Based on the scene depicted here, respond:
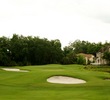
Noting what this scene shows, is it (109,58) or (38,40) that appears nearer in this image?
(109,58)

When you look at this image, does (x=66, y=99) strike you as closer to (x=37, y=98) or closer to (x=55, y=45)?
(x=37, y=98)

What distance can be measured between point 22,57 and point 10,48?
540 cm

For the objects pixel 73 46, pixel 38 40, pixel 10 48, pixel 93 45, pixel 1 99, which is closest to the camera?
pixel 1 99

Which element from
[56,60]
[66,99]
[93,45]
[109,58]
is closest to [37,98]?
[66,99]

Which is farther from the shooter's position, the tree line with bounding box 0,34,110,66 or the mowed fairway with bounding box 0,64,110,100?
the tree line with bounding box 0,34,110,66

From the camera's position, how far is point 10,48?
91.7 m

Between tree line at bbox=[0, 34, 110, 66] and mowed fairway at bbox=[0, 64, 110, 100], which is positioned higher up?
tree line at bbox=[0, 34, 110, 66]

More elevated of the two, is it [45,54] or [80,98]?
[45,54]

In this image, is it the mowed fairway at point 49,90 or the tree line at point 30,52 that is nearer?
the mowed fairway at point 49,90

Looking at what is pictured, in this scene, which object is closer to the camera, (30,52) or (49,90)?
(49,90)

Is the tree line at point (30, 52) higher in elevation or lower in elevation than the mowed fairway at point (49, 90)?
higher

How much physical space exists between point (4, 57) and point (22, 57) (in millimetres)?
9796

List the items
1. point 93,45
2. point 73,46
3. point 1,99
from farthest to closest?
point 73,46, point 93,45, point 1,99

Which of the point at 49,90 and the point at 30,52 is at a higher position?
the point at 30,52
